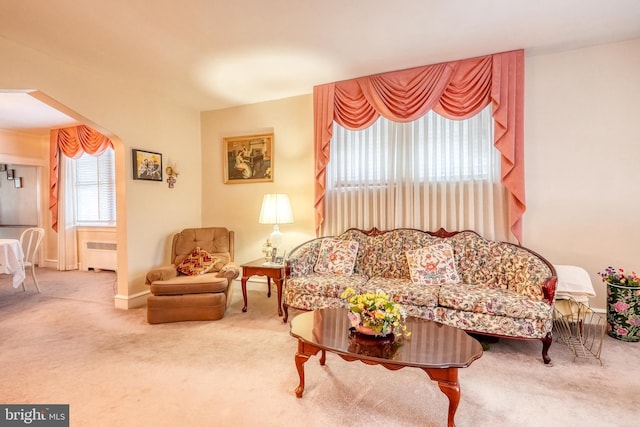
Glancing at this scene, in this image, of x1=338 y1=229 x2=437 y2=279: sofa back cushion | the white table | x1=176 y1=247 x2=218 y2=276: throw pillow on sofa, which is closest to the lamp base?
x1=176 y1=247 x2=218 y2=276: throw pillow on sofa

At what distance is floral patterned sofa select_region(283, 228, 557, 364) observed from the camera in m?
2.42

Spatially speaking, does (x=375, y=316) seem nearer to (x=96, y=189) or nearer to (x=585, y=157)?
(x=585, y=157)

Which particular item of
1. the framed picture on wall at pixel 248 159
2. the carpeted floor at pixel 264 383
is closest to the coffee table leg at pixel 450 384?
the carpeted floor at pixel 264 383

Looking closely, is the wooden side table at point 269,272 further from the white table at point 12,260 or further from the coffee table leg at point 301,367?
the white table at point 12,260

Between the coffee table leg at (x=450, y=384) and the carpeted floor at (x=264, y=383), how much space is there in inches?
8.3

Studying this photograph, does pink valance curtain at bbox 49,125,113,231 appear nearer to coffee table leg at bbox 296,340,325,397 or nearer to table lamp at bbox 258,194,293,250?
table lamp at bbox 258,194,293,250

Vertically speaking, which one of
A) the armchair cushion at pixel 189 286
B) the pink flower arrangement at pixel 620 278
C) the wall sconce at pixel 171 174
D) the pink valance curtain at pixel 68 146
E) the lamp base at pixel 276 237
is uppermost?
the pink valance curtain at pixel 68 146

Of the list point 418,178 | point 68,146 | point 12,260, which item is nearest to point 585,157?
point 418,178

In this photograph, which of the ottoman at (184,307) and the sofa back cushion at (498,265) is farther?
the ottoman at (184,307)

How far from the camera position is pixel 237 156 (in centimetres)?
451

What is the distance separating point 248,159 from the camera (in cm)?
445

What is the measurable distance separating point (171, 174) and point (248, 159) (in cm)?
105

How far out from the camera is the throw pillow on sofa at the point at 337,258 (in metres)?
3.37

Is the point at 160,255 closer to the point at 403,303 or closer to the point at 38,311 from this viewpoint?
the point at 38,311
